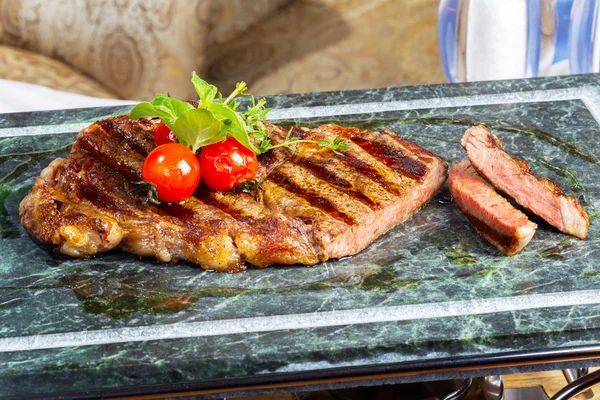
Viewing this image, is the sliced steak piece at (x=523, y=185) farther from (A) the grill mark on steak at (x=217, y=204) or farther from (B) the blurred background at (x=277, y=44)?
(B) the blurred background at (x=277, y=44)

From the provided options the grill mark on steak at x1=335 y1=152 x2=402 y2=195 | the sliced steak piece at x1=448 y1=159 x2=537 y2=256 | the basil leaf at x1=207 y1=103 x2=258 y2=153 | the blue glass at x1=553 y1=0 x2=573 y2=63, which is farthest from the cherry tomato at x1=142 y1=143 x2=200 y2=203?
the blue glass at x1=553 y1=0 x2=573 y2=63

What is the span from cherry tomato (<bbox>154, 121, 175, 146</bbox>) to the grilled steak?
12cm

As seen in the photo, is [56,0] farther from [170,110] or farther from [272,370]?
[272,370]

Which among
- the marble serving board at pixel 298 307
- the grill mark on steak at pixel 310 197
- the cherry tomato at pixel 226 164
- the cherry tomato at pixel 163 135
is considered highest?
the cherry tomato at pixel 163 135

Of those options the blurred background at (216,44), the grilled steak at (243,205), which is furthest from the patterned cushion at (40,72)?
the grilled steak at (243,205)

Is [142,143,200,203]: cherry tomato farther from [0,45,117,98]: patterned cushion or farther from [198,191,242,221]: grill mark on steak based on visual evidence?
[0,45,117,98]: patterned cushion

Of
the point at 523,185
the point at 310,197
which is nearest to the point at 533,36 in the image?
the point at 523,185

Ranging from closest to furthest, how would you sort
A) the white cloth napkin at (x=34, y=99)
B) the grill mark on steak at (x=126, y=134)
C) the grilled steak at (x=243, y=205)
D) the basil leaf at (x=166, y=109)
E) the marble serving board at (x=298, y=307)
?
the marble serving board at (x=298, y=307)
the grilled steak at (x=243, y=205)
the basil leaf at (x=166, y=109)
the grill mark on steak at (x=126, y=134)
the white cloth napkin at (x=34, y=99)

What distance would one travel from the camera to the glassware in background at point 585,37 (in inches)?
235

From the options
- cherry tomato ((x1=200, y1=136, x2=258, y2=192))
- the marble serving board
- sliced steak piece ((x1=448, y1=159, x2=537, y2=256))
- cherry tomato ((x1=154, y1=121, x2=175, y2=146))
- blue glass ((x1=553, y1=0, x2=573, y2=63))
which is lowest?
the marble serving board

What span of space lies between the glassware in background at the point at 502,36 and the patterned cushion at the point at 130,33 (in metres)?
2.04

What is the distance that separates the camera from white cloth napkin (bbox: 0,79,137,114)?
6.11 m

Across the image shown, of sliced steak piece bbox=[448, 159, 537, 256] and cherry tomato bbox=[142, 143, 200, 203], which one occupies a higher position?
cherry tomato bbox=[142, 143, 200, 203]

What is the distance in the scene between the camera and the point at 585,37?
6059 millimetres
